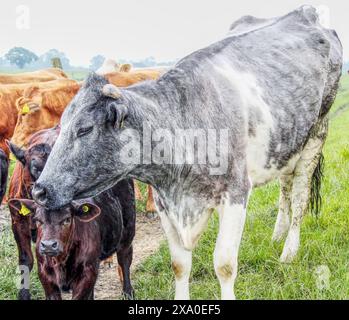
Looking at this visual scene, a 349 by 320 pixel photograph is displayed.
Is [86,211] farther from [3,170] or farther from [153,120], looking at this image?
[3,170]

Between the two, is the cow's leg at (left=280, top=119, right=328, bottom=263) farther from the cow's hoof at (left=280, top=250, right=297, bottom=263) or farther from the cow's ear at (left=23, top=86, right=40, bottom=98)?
the cow's ear at (left=23, top=86, right=40, bottom=98)

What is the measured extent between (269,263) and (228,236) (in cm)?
119

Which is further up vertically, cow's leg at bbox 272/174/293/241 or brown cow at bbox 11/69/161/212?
brown cow at bbox 11/69/161/212

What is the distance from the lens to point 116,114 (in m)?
2.83

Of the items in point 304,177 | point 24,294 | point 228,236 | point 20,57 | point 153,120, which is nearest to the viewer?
point 153,120

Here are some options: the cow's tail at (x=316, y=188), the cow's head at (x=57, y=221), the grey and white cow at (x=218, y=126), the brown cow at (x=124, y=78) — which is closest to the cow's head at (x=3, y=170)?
the cow's head at (x=57, y=221)

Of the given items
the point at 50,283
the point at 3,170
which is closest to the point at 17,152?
the point at 3,170

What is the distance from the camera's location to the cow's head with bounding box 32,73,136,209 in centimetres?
281

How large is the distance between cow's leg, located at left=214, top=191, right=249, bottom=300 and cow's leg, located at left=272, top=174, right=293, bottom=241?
159 centimetres

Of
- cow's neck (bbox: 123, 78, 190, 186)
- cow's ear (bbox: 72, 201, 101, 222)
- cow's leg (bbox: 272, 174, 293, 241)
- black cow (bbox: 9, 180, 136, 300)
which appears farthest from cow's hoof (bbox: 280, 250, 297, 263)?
cow's ear (bbox: 72, 201, 101, 222)

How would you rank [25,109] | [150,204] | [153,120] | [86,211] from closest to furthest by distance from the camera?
[153,120], [86,211], [25,109], [150,204]

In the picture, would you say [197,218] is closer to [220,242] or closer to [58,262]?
[220,242]

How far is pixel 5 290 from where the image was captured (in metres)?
4.05
